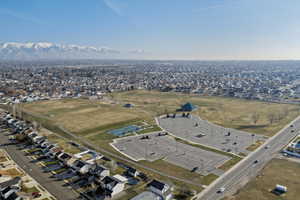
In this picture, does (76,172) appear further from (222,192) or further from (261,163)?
(261,163)

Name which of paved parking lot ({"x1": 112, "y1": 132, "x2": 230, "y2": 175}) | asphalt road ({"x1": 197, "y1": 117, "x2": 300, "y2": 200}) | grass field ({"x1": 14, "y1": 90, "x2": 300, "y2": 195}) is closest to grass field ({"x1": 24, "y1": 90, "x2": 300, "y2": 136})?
grass field ({"x1": 14, "y1": 90, "x2": 300, "y2": 195})

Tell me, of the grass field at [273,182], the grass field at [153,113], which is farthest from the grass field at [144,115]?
the grass field at [273,182]

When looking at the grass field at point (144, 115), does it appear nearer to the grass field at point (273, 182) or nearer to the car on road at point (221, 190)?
the car on road at point (221, 190)

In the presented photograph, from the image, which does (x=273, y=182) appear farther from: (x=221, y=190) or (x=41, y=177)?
(x=41, y=177)

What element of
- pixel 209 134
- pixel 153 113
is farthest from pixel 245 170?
pixel 153 113

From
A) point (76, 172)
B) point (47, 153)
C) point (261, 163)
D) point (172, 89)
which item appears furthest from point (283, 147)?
point (172, 89)
